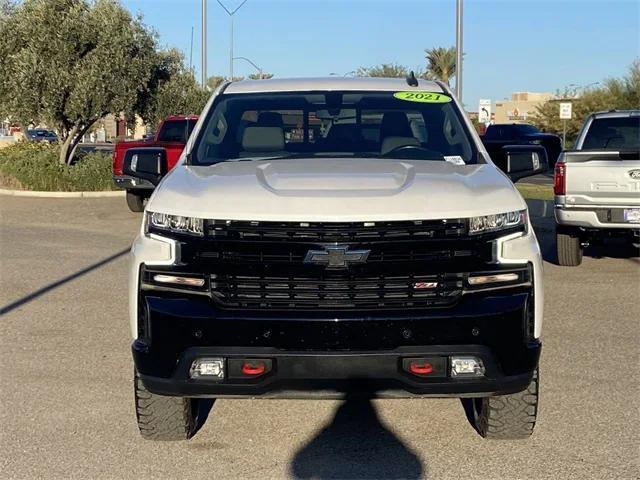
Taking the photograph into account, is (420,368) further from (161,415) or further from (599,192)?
(599,192)

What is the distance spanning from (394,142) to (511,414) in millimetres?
1782

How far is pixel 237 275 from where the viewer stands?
4008 mm

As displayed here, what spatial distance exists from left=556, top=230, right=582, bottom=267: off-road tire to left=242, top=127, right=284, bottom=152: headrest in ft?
20.2

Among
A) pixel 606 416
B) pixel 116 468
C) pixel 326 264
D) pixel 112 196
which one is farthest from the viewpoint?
pixel 112 196

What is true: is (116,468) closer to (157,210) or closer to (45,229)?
(157,210)

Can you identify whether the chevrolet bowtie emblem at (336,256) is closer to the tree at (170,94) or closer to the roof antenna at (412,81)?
the roof antenna at (412,81)

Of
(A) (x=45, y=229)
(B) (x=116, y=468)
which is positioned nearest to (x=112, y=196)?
(A) (x=45, y=229)

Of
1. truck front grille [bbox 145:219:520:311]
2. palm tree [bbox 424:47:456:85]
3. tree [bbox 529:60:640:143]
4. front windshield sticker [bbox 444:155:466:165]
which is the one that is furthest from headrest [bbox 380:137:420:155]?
palm tree [bbox 424:47:456:85]

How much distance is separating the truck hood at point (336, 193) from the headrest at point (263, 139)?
599mm

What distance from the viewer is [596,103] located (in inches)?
1925

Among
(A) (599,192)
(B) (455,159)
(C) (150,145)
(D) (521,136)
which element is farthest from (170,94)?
(B) (455,159)

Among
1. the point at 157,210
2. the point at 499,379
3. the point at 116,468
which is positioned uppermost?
the point at 157,210

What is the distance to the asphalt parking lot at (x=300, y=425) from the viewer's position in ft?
14.6

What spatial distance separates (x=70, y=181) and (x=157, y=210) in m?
17.7
